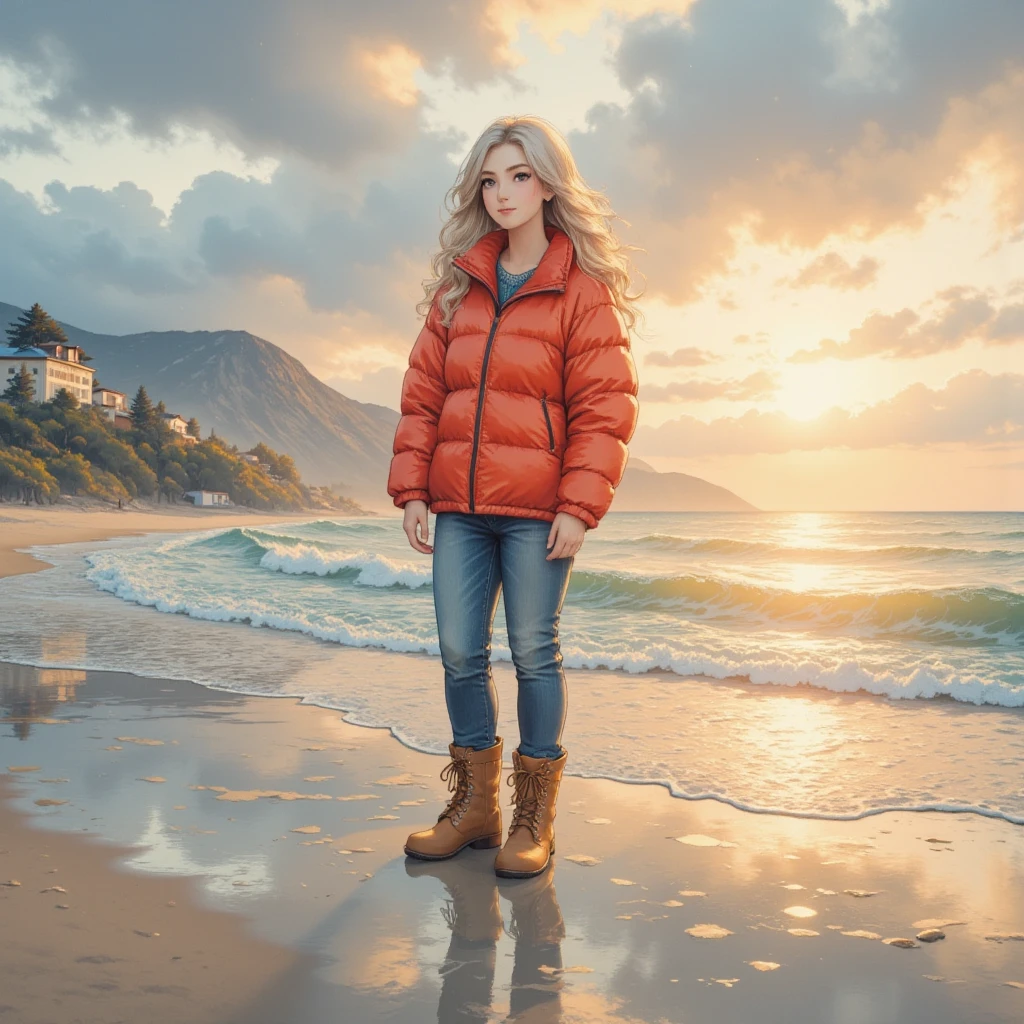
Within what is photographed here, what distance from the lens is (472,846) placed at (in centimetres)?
283

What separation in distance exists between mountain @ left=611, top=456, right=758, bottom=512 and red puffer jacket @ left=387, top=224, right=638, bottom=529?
154m

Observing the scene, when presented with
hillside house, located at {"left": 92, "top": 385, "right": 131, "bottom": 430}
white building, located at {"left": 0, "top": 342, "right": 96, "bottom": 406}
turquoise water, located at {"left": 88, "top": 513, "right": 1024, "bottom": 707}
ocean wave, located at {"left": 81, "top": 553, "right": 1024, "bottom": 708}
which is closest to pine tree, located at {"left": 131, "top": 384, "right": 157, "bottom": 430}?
hillside house, located at {"left": 92, "top": 385, "right": 131, "bottom": 430}

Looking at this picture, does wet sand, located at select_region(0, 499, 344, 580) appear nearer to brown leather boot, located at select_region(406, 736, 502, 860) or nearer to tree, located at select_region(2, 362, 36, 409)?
tree, located at select_region(2, 362, 36, 409)

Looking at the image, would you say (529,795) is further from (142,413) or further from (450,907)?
(142,413)

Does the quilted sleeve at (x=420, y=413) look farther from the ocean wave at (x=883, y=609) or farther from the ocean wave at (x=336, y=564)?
the ocean wave at (x=336, y=564)

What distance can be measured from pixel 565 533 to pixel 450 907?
1040mm

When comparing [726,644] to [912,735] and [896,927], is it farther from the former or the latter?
[896,927]

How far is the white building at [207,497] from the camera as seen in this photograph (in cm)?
6684

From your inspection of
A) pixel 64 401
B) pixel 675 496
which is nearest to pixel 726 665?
pixel 64 401

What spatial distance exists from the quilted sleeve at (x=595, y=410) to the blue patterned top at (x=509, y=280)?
0.90 ft

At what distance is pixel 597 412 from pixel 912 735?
3062 mm

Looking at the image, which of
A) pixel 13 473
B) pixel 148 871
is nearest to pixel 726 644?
pixel 148 871

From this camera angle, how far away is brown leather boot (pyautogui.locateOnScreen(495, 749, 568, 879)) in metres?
2.56

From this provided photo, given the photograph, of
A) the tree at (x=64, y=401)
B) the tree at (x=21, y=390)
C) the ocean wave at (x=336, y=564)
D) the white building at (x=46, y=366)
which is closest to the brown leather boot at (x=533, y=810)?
the ocean wave at (x=336, y=564)
